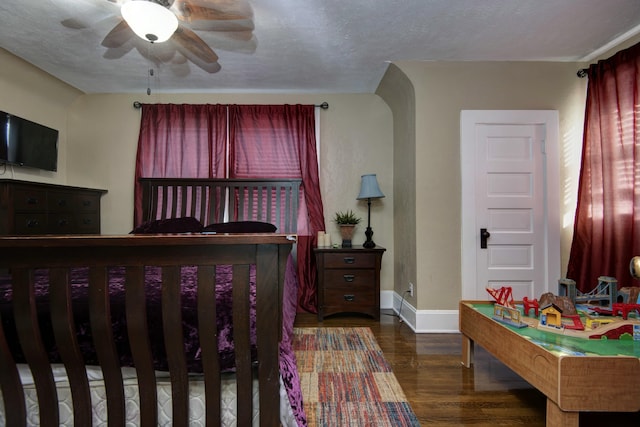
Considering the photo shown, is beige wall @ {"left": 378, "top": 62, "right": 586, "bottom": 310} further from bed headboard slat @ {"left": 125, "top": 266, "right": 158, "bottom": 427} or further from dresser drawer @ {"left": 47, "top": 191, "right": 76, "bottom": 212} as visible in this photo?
dresser drawer @ {"left": 47, "top": 191, "right": 76, "bottom": 212}

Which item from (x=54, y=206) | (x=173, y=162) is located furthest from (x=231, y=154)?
(x=54, y=206)

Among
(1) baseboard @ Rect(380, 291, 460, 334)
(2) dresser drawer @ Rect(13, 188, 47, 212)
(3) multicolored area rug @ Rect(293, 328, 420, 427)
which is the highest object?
(2) dresser drawer @ Rect(13, 188, 47, 212)

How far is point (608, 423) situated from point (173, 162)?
154 inches

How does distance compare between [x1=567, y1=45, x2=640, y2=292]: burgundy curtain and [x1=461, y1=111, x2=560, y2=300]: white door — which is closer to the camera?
[x1=567, y1=45, x2=640, y2=292]: burgundy curtain

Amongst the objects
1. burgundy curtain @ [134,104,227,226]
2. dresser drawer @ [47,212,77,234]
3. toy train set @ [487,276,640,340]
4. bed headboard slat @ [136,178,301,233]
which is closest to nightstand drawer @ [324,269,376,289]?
bed headboard slat @ [136,178,301,233]

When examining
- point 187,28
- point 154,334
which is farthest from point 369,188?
point 154,334

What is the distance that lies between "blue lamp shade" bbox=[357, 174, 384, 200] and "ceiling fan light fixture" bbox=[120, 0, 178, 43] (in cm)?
220

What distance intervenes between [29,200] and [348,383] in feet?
9.39

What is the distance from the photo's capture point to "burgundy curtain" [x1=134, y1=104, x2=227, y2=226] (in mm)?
3619

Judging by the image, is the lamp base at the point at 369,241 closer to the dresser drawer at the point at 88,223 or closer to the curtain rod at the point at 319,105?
the curtain rod at the point at 319,105

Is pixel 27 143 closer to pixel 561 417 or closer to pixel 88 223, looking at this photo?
pixel 88 223

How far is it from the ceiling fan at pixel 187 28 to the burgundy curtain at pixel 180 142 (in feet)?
2.06

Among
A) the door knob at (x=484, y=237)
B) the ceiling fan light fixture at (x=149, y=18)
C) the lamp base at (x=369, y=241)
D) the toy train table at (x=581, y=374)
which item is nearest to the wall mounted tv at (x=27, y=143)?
the ceiling fan light fixture at (x=149, y=18)

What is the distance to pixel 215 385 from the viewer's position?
1.12 m
